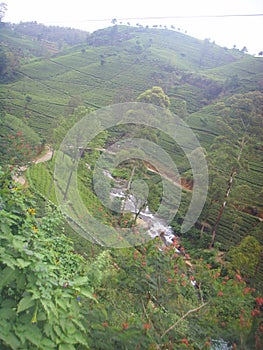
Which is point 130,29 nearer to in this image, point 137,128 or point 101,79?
point 101,79

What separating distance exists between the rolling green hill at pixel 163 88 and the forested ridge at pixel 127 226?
0.52 feet

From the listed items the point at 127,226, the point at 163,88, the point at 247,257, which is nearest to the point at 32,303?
the point at 127,226

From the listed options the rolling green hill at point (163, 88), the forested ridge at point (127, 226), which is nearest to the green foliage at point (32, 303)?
the forested ridge at point (127, 226)

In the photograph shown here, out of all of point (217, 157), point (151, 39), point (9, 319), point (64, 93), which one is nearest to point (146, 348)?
point (9, 319)

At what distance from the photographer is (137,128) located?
55.7ft

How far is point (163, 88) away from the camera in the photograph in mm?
40750

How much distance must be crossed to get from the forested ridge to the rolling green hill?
160mm

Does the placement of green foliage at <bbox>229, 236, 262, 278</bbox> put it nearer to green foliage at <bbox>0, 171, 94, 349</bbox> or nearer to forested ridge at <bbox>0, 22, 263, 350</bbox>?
forested ridge at <bbox>0, 22, 263, 350</bbox>

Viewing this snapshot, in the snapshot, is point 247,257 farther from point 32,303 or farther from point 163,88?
point 163,88

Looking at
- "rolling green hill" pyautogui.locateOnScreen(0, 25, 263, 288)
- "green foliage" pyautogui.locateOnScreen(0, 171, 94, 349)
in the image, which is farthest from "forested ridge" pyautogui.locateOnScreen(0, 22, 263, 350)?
"rolling green hill" pyautogui.locateOnScreen(0, 25, 263, 288)

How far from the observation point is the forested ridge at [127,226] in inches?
71.6

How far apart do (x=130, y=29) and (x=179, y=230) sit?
266 feet

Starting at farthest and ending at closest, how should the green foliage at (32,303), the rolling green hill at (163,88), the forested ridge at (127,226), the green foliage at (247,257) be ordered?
the rolling green hill at (163,88) → the green foliage at (247,257) → the forested ridge at (127,226) → the green foliage at (32,303)

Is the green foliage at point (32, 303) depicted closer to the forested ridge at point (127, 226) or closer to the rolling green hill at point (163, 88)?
the forested ridge at point (127, 226)
